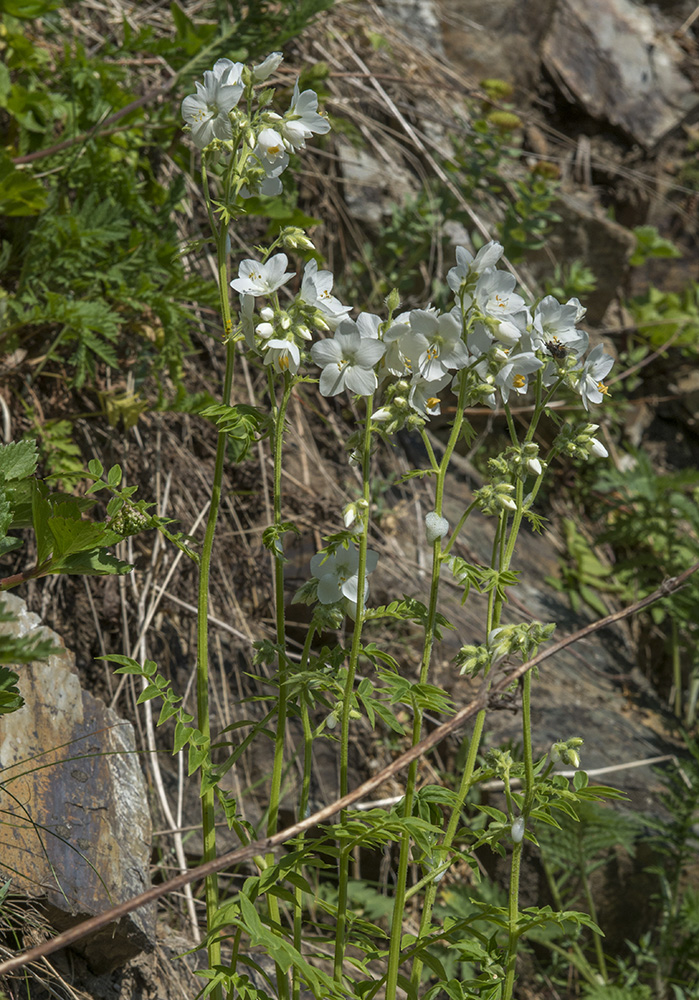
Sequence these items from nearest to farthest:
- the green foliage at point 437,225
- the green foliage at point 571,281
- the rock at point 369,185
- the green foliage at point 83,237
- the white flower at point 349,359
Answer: the white flower at point 349,359, the green foliage at point 83,237, the green foliage at point 437,225, the rock at point 369,185, the green foliage at point 571,281

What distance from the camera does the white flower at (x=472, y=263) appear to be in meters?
1.32

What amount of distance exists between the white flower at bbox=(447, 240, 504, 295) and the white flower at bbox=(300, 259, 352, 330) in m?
0.18

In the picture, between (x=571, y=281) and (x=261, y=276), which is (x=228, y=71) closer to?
(x=261, y=276)

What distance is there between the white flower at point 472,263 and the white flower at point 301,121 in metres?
0.36

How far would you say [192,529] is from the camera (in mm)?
2824

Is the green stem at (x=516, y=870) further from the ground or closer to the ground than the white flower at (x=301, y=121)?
closer to the ground

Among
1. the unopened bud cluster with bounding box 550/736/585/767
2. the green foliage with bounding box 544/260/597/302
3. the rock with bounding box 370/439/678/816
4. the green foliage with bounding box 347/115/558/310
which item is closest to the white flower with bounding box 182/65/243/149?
the unopened bud cluster with bounding box 550/736/585/767

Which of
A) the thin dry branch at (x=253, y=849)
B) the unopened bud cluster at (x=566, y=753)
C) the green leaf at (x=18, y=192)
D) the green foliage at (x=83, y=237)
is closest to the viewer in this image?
the thin dry branch at (x=253, y=849)

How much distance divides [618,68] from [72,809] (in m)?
6.08

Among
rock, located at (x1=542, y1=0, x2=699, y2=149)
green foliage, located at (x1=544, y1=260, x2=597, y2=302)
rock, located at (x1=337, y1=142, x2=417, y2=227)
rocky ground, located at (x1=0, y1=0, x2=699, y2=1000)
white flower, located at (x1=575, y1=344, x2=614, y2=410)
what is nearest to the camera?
white flower, located at (x1=575, y1=344, x2=614, y2=410)

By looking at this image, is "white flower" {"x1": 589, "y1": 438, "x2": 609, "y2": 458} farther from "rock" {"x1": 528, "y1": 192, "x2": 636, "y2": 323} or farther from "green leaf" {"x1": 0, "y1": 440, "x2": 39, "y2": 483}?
"rock" {"x1": 528, "y1": 192, "x2": 636, "y2": 323}

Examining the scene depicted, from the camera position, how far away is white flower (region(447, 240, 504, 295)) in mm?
1319

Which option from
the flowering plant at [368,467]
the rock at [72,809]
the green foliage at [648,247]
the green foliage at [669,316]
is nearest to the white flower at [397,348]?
the flowering plant at [368,467]

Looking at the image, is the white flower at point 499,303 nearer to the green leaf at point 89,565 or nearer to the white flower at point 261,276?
the white flower at point 261,276
